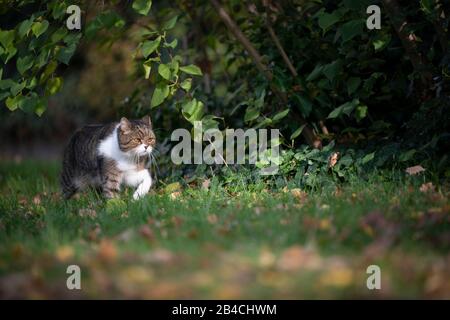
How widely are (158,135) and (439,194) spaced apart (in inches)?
125

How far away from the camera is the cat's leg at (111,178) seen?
536 cm

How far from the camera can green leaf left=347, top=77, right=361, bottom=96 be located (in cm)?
488

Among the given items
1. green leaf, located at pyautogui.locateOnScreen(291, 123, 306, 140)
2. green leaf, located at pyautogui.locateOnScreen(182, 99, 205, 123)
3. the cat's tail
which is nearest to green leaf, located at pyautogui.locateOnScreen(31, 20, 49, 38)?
green leaf, located at pyautogui.locateOnScreen(182, 99, 205, 123)

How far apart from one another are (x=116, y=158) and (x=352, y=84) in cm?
213

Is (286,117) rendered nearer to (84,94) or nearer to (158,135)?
(158,135)

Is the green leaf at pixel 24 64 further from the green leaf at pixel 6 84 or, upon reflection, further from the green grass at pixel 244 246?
the green grass at pixel 244 246

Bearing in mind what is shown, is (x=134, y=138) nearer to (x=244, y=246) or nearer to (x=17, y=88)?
(x=17, y=88)

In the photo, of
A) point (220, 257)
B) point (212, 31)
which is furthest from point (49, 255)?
point (212, 31)

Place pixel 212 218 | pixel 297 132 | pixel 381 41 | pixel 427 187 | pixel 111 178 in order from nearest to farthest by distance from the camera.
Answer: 1. pixel 212 218
2. pixel 427 187
3. pixel 381 41
4. pixel 297 132
5. pixel 111 178

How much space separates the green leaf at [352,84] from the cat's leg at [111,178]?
82.6 inches

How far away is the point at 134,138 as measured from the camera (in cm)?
529

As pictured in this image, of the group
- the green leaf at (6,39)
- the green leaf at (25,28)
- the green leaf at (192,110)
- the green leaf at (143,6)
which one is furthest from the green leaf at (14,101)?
the green leaf at (192,110)

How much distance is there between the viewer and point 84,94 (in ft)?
36.9

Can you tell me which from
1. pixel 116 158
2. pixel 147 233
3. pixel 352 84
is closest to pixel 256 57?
pixel 352 84
